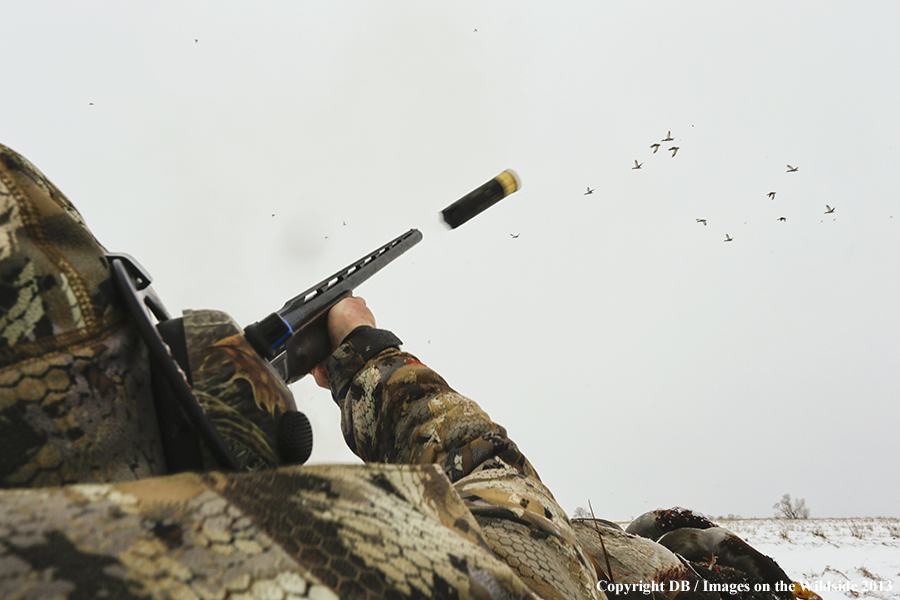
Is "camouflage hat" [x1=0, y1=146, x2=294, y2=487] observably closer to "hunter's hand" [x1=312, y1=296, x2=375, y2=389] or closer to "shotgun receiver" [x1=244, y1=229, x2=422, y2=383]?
"shotgun receiver" [x1=244, y1=229, x2=422, y2=383]

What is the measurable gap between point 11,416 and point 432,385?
61.6 inches

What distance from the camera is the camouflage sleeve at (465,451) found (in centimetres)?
128

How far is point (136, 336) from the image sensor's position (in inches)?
39.5

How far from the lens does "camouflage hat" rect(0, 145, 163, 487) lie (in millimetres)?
807

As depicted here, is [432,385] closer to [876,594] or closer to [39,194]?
[39,194]

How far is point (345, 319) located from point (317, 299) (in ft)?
0.68

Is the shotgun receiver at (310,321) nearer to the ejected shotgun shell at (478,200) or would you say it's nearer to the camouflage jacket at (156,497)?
the ejected shotgun shell at (478,200)

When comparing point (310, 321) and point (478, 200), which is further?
point (478, 200)

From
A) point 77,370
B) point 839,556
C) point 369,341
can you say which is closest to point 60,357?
point 77,370

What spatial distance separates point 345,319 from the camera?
284cm

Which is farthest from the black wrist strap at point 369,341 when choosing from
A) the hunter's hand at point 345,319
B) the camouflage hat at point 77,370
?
the camouflage hat at point 77,370

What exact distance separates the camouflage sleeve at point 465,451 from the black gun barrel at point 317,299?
355 mm

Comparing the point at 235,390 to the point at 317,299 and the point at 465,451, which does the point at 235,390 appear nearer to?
the point at 465,451

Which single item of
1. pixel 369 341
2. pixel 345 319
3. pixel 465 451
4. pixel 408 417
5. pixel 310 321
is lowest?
pixel 465 451
